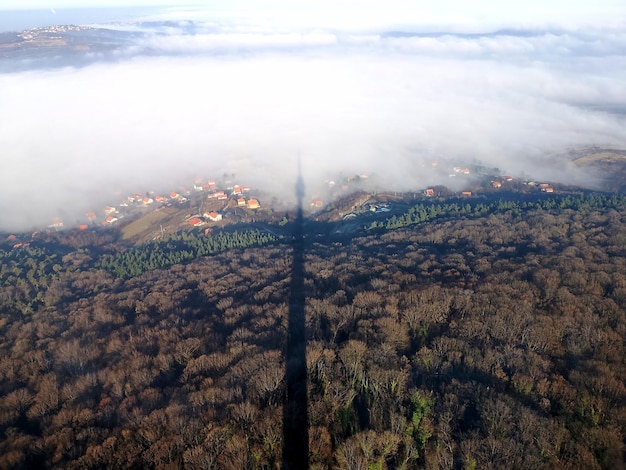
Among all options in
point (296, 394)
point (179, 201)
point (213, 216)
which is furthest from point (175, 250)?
point (296, 394)

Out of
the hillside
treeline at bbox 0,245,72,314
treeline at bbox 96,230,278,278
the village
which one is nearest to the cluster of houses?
the village

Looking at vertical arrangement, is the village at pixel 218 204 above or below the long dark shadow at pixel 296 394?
below

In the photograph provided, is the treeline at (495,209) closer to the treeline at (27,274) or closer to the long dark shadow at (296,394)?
the long dark shadow at (296,394)

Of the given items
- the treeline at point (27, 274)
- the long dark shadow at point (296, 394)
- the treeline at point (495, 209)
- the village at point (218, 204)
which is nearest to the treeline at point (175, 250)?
the village at point (218, 204)

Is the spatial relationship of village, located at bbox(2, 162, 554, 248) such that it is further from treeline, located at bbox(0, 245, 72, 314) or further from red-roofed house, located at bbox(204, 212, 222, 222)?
treeline, located at bbox(0, 245, 72, 314)

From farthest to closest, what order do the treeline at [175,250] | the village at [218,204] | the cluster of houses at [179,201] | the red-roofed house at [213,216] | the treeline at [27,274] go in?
the cluster of houses at [179,201]
the red-roofed house at [213,216]
the village at [218,204]
the treeline at [175,250]
the treeline at [27,274]

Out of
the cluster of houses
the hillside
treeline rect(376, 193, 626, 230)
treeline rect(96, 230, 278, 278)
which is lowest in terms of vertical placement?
the cluster of houses

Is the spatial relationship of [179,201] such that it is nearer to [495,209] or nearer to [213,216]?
[213,216]

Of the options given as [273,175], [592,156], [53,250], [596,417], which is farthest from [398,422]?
[592,156]
